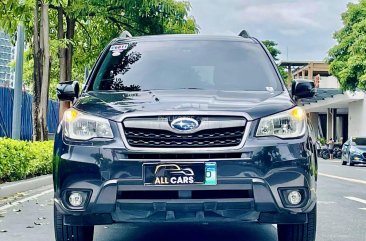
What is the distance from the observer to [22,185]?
10258 mm

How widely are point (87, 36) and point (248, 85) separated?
17.7 m

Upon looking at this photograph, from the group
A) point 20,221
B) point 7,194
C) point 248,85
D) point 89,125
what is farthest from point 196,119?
point 7,194

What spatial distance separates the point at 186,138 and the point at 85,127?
73 cm

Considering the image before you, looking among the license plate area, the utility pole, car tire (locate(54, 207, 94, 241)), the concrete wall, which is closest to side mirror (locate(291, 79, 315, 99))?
the license plate area

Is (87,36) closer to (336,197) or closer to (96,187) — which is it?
(336,197)

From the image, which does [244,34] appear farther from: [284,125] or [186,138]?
[186,138]

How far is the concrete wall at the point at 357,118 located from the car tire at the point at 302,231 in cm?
3699

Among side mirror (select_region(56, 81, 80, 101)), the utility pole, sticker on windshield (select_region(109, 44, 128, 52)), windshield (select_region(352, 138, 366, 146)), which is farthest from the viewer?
windshield (select_region(352, 138, 366, 146))

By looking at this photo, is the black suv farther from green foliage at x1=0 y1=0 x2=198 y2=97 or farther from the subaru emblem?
green foliage at x1=0 y1=0 x2=198 y2=97

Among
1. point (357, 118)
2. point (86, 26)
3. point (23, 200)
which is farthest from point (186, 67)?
point (357, 118)

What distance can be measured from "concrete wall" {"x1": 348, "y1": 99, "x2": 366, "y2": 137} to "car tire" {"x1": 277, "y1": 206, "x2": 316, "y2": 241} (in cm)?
3699

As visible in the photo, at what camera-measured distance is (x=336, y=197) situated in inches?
390

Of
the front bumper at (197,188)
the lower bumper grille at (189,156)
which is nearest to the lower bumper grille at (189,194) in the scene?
the front bumper at (197,188)

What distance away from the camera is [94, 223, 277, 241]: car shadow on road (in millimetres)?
5668
